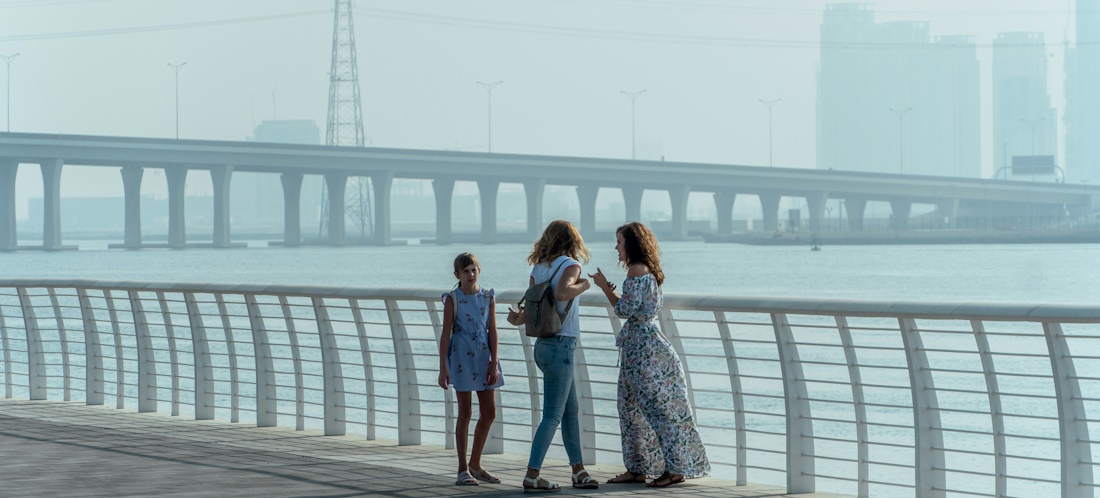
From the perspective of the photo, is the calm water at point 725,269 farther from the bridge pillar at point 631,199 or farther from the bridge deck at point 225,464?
the bridge deck at point 225,464

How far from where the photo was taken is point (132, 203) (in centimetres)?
9750

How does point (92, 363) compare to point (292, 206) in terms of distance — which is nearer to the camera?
point (92, 363)

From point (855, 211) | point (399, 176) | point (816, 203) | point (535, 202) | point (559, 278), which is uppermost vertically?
point (399, 176)

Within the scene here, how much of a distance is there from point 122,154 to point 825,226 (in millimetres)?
81635

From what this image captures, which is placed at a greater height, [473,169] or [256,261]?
[473,169]

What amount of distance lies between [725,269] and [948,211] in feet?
132

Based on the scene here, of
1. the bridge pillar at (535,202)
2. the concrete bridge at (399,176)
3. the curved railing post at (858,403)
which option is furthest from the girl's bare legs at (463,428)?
the bridge pillar at (535,202)

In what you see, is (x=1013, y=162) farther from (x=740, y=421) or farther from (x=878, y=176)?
(x=740, y=421)

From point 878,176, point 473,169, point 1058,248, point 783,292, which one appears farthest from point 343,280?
point 1058,248

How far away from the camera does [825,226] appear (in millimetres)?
146000

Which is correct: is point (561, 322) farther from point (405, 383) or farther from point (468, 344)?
point (405, 383)

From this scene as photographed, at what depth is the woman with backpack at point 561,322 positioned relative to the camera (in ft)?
23.6

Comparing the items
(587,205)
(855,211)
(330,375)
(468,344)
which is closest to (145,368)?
(330,375)

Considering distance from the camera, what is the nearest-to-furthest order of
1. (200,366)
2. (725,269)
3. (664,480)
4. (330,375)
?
(664,480) < (330,375) < (200,366) < (725,269)
